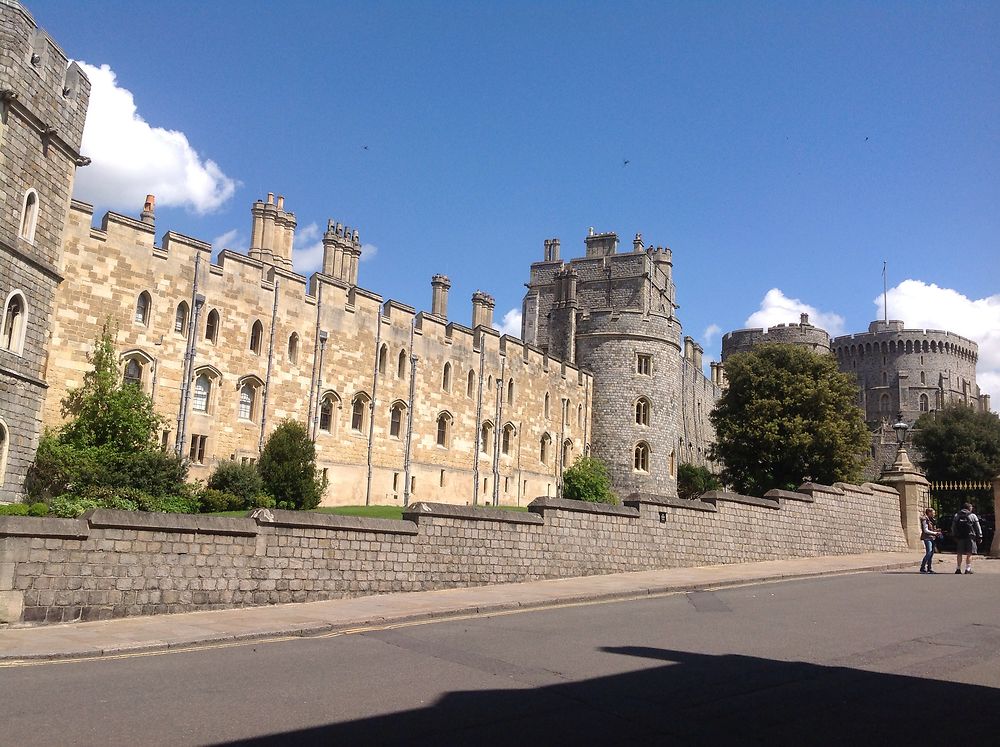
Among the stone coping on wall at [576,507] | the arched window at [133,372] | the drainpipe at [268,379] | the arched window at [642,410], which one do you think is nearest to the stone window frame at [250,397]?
the drainpipe at [268,379]

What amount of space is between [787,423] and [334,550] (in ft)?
99.4

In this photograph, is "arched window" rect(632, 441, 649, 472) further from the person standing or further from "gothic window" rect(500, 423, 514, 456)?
the person standing

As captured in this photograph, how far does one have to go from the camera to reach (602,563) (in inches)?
705

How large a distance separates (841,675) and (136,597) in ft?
29.4

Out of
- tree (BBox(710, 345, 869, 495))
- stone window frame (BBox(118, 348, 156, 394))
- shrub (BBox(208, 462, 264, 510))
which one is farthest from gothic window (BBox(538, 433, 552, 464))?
stone window frame (BBox(118, 348, 156, 394))

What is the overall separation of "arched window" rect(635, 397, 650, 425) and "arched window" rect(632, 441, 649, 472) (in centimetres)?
126

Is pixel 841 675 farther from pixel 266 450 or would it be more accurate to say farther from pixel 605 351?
pixel 605 351

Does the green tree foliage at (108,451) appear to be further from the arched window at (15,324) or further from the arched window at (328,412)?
the arched window at (328,412)

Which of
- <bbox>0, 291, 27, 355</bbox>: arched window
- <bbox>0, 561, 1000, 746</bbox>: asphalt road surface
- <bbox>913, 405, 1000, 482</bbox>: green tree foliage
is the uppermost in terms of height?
<bbox>913, 405, 1000, 482</bbox>: green tree foliage

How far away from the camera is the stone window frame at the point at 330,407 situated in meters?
33.1

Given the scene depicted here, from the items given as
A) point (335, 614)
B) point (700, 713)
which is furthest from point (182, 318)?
point (700, 713)

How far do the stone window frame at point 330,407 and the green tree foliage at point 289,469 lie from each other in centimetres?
316

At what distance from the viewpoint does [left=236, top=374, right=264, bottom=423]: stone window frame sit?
30.4 m

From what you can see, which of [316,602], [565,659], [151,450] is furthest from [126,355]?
[565,659]
